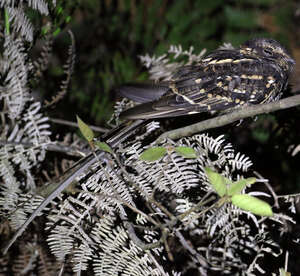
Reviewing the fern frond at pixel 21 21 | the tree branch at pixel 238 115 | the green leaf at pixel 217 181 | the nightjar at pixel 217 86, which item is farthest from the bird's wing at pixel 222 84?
the green leaf at pixel 217 181

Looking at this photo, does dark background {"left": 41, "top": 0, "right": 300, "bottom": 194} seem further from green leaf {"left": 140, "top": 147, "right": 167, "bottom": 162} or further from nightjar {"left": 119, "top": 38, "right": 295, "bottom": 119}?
green leaf {"left": 140, "top": 147, "right": 167, "bottom": 162}

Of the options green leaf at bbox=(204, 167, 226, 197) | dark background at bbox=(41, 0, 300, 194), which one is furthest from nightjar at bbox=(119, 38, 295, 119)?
green leaf at bbox=(204, 167, 226, 197)

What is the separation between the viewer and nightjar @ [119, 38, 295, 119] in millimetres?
1463

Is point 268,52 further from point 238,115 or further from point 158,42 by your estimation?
point 158,42

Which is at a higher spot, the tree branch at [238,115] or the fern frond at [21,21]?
the fern frond at [21,21]

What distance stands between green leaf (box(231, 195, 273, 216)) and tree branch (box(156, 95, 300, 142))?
34cm

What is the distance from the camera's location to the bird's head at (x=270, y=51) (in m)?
1.68

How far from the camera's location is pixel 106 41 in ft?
8.45

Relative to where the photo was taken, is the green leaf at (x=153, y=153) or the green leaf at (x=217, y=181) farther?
the green leaf at (x=153, y=153)

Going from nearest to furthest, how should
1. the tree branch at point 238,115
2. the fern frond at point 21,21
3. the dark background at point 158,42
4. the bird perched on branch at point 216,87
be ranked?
the tree branch at point 238,115 → the fern frond at point 21,21 → the bird perched on branch at point 216,87 → the dark background at point 158,42

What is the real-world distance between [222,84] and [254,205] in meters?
0.88

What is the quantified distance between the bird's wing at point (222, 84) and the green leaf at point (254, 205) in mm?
740

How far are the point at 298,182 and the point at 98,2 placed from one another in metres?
1.67

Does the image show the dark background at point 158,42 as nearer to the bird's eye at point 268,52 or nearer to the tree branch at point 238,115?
the bird's eye at point 268,52
